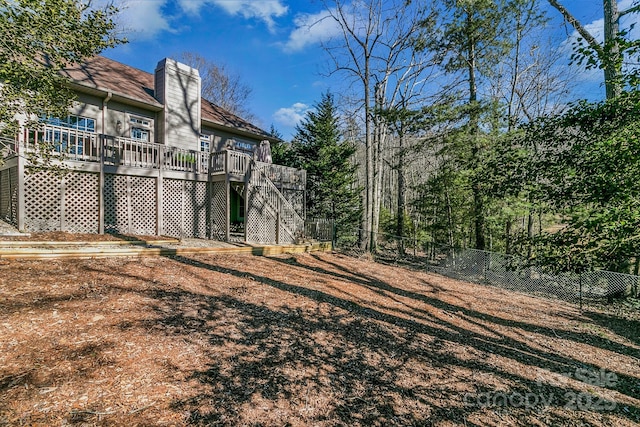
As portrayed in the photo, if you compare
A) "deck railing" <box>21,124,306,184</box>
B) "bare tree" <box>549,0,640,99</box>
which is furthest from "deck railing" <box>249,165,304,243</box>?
"bare tree" <box>549,0,640,99</box>

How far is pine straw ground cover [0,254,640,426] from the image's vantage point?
8.80 feet

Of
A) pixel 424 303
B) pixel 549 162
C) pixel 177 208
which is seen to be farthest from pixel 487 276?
pixel 177 208

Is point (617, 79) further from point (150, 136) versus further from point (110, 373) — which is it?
point (150, 136)

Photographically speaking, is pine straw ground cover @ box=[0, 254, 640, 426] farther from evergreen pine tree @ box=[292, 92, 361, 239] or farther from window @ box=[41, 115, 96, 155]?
evergreen pine tree @ box=[292, 92, 361, 239]

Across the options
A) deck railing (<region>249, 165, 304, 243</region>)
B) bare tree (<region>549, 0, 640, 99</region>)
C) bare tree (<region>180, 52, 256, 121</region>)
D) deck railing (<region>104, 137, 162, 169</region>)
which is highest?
bare tree (<region>180, 52, 256, 121</region>)

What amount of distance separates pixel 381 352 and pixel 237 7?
1393cm

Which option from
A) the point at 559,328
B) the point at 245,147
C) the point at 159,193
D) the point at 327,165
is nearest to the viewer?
the point at 559,328

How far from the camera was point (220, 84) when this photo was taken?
27.9m

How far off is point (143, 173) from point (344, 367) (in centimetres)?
862

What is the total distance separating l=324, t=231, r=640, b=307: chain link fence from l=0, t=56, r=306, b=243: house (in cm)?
457

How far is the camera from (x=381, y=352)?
4.17 metres

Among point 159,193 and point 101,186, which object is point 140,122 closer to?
point 159,193

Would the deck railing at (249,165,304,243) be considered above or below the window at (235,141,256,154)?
below

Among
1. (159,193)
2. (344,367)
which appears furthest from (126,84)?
(344,367)
